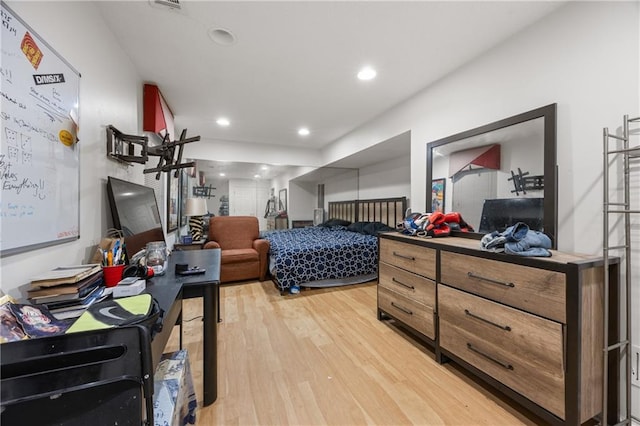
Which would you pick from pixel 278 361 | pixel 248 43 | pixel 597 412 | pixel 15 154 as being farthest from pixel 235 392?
pixel 248 43

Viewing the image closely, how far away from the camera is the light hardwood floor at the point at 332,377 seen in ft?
→ 4.39

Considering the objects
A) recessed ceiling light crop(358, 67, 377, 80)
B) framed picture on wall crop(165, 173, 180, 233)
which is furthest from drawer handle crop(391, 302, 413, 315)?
framed picture on wall crop(165, 173, 180, 233)

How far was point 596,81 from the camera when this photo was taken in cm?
139

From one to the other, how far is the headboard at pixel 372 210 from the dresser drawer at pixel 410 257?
1.61 m

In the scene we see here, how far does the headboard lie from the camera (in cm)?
393

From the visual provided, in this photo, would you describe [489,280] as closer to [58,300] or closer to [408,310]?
[408,310]

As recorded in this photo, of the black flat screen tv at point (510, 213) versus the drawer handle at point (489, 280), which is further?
the black flat screen tv at point (510, 213)

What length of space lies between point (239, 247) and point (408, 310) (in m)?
2.86

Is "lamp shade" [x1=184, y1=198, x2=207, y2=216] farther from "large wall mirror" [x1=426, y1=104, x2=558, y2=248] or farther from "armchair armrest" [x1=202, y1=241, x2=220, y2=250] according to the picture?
"large wall mirror" [x1=426, y1=104, x2=558, y2=248]

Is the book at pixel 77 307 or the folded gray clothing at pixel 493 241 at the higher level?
the folded gray clothing at pixel 493 241

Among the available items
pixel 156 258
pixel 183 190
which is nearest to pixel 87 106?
pixel 156 258

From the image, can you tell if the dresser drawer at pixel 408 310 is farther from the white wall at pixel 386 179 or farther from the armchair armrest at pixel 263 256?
the white wall at pixel 386 179

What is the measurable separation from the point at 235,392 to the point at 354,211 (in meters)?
3.93

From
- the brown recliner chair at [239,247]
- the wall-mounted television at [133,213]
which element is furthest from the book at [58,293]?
the brown recliner chair at [239,247]
